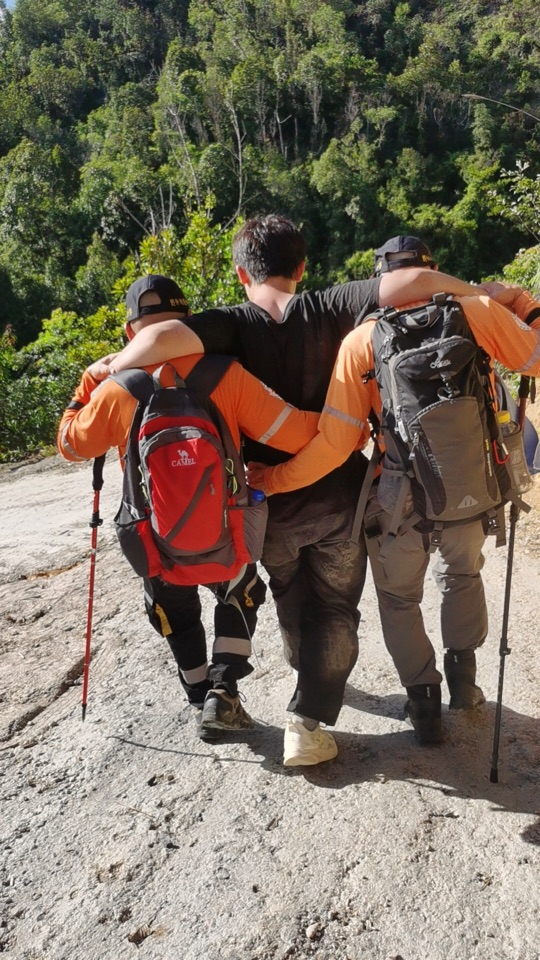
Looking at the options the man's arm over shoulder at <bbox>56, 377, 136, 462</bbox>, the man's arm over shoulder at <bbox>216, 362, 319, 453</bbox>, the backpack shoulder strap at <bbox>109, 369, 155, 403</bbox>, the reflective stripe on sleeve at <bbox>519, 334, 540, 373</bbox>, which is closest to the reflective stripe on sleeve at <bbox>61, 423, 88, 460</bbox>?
the man's arm over shoulder at <bbox>56, 377, 136, 462</bbox>

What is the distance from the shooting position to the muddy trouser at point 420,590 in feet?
7.54

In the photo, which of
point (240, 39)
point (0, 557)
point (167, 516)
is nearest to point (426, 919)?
point (167, 516)

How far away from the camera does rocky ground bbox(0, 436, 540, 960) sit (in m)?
1.77

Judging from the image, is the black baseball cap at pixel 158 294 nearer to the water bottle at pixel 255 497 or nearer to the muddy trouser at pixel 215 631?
the water bottle at pixel 255 497

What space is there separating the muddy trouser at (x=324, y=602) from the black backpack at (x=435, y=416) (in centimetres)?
27

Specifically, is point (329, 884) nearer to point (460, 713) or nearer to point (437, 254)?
point (460, 713)

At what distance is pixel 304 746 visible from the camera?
2383 mm

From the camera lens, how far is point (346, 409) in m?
2.11

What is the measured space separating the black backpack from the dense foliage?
31745mm

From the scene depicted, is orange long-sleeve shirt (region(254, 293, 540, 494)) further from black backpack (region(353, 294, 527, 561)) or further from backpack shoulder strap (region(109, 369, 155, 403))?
backpack shoulder strap (region(109, 369, 155, 403))

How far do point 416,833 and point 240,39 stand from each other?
8633cm

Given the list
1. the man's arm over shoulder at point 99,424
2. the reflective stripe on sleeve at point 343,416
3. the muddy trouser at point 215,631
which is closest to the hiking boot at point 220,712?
the muddy trouser at point 215,631

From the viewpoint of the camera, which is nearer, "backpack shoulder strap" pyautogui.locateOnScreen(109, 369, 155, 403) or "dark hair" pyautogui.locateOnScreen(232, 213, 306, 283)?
"backpack shoulder strap" pyautogui.locateOnScreen(109, 369, 155, 403)

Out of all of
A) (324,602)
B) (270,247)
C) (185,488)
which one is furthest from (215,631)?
(270,247)
